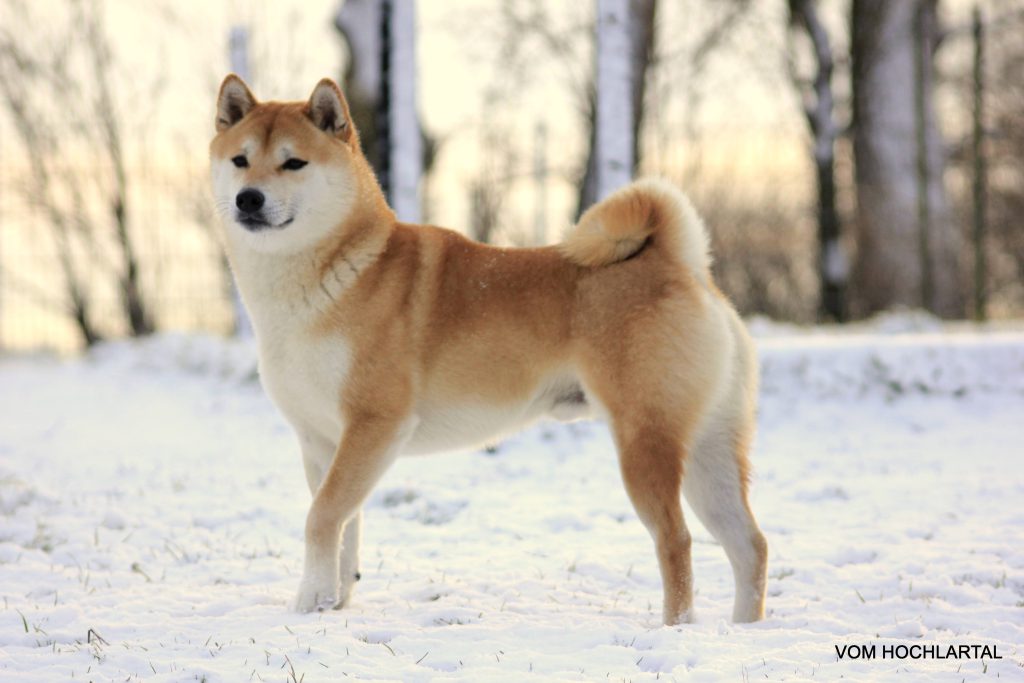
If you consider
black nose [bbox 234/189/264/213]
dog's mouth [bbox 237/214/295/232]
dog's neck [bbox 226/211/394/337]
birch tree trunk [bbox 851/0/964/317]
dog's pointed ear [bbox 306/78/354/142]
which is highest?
dog's pointed ear [bbox 306/78/354/142]

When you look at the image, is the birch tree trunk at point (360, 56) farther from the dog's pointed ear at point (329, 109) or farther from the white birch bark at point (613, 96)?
the dog's pointed ear at point (329, 109)

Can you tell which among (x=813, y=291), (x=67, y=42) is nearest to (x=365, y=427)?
(x=67, y=42)

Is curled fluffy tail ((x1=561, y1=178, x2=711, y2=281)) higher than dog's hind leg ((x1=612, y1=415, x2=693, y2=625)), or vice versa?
curled fluffy tail ((x1=561, y1=178, x2=711, y2=281))

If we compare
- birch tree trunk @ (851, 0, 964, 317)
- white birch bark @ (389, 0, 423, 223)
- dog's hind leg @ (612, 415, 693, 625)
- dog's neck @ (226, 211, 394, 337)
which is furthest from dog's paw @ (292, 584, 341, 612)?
birch tree trunk @ (851, 0, 964, 317)

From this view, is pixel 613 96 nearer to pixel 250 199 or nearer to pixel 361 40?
pixel 250 199

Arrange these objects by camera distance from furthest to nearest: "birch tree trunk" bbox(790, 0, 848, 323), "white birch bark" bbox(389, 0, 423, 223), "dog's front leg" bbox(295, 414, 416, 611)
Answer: "birch tree trunk" bbox(790, 0, 848, 323) < "white birch bark" bbox(389, 0, 423, 223) < "dog's front leg" bbox(295, 414, 416, 611)

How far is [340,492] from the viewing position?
342 cm

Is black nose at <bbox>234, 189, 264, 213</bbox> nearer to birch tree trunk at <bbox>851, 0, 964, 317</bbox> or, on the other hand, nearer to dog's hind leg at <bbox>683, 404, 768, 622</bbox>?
dog's hind leg at <bbox>683, 404, 768, 622</bbox>

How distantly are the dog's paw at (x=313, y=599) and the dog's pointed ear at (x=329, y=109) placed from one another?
1598 mm

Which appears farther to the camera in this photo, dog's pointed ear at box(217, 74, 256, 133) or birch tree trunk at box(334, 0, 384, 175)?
birch tree trunk at box(334, 0, 384, 175)

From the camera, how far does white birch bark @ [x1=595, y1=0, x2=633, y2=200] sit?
704 centimetres

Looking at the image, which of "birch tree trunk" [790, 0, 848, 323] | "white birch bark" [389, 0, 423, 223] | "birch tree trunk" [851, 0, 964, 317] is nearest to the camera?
"white birch bark" [389, 0, 423, 223]

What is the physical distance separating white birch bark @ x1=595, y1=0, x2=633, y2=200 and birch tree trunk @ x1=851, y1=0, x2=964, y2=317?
28.5ft

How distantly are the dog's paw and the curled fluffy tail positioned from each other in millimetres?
1432
